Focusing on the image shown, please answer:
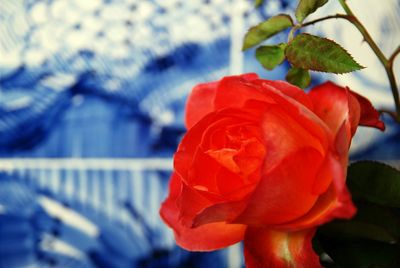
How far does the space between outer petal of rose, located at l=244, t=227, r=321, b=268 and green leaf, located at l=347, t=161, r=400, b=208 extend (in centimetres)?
9

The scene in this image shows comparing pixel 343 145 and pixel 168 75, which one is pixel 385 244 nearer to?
pixel 343 145

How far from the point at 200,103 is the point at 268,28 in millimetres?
93

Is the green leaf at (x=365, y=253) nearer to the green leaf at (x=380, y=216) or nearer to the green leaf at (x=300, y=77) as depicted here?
the green leaf at (x=380, y=216)

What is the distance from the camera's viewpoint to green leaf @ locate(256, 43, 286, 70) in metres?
0.42

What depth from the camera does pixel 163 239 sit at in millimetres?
646

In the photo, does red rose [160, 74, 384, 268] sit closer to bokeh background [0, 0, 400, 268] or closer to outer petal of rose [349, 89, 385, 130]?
outer petal of rose [349, 89, 385, 130]

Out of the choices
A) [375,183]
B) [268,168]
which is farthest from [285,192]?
[375,183]

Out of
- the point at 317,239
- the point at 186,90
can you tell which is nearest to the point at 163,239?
the point at 186,90

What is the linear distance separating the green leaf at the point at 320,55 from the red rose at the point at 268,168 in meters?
0.02

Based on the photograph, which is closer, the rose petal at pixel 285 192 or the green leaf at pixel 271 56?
the rose petal at pixel 285 192

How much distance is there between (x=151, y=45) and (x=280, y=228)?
1.27ft

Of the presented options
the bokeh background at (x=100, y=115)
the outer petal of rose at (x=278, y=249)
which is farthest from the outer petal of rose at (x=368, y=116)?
the bokeh background at (x=100, y=115)

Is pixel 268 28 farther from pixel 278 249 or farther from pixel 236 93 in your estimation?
pixel 278 249

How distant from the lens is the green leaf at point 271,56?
42 cm
